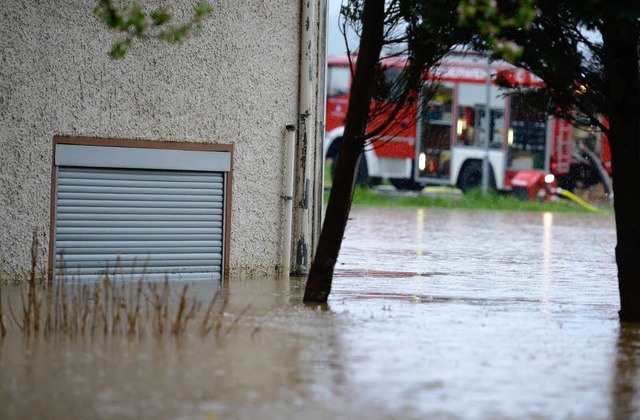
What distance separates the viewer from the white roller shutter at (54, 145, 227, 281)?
43.9 feet

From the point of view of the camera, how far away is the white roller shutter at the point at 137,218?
43.9 feet

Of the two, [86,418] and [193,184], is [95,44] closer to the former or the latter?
[193,184]

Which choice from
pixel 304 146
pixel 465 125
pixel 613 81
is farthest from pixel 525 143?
pixel 613 81

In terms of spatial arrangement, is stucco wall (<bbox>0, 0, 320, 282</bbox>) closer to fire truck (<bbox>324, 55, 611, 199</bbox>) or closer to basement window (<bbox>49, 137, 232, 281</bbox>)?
basement window (<bbox>49, 137, 232, 281</bbox>)

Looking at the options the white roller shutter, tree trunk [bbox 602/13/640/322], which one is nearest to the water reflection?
tree trunk [bbox 602/13/640/322]

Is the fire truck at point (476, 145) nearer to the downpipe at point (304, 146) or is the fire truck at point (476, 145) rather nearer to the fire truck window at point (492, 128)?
the fire truck window at point (492, 128)

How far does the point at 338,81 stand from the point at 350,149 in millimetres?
27369

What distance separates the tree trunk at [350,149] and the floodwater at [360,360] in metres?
0.33

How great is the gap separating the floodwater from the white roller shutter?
0.72m

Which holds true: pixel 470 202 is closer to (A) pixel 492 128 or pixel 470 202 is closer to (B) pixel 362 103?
(A) pixel 492 128

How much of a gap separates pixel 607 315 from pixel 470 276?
3.99 m

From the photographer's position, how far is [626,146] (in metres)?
11.4

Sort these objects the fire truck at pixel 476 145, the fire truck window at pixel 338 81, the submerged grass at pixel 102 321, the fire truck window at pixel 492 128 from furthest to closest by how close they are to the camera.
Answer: the fire truck window at pixel 338 81 < the fire truck window at pixel 492 128 < the fire truck at pixel 476 145 < the submerged grass at pixel 102 321

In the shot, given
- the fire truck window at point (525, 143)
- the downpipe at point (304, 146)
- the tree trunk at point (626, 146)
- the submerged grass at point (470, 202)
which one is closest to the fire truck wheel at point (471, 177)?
the submerged grass at point (470, 202)
